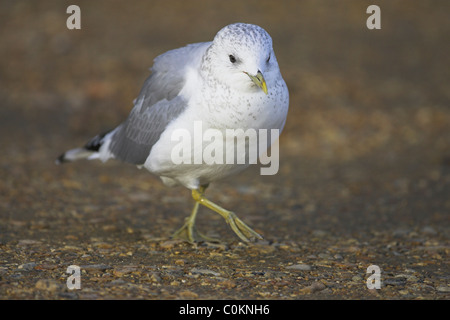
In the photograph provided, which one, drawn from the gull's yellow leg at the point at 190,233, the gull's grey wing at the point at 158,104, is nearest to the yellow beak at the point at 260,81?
the gull's grey wing at the point at 158,104

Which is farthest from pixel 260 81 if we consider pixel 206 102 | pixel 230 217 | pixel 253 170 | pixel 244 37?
pixel 253 170

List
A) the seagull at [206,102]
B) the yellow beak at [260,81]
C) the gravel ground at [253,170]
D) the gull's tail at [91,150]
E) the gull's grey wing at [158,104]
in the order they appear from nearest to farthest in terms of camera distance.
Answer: the yellow beak at [260,81] → the seagull at [206,102] → the gravel ground at [253,170] → the gull's grey wing at [158,104] → the gull's tail at [91,150]

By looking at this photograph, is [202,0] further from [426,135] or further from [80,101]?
[426,135]

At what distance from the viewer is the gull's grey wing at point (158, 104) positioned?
4.78 meters

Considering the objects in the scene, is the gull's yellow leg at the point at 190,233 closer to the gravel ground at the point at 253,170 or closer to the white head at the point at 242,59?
the gravel ground at the point at 253,170

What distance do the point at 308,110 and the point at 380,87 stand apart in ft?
4.57

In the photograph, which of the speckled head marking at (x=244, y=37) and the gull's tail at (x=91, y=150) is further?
the gull's tail at (x=91, y=150)

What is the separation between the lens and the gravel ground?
441cm

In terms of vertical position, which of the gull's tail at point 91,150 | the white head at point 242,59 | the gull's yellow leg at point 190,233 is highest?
the white head at point 242,59

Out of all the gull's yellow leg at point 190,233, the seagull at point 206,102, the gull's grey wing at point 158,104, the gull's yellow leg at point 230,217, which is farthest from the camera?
the gull's yellow leg at point 190,233

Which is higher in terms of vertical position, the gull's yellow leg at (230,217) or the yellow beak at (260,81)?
the yellow beak at (260,81)

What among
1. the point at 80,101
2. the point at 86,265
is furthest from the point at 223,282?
the point at 80,101

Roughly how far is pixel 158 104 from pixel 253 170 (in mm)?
3423

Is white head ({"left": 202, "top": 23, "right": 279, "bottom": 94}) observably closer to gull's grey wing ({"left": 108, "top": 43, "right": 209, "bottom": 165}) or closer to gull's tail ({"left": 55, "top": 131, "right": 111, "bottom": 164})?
gull's grey wing ({"left": 108, "top": 43, "right": 209, "bottom": 165})
